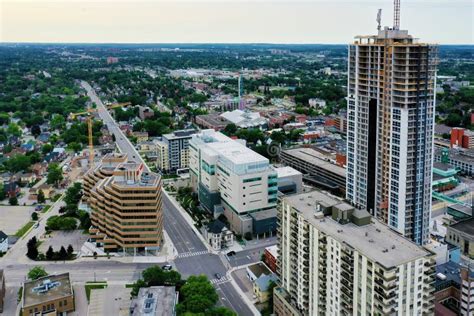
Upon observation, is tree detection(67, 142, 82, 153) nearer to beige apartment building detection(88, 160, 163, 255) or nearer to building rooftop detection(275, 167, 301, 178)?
beige apartment building detection(88, 160, 163, 255)

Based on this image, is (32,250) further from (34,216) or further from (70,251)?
(34,216)

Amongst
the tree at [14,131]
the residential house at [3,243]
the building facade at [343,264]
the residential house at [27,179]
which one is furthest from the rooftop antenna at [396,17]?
the tree at [14,131]

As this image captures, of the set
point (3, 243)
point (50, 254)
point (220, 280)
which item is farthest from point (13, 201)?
point (220, 280)

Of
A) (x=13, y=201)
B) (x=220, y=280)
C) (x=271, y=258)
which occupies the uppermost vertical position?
(x=13, y=201)

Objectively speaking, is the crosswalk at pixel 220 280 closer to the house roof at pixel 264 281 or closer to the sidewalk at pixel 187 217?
the house roof at pixel 264 281

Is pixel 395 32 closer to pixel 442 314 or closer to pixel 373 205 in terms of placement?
pixel 373 205

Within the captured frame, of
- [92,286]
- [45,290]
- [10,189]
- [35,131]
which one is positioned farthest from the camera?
[35,131]
